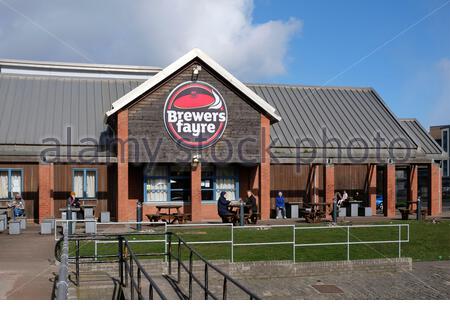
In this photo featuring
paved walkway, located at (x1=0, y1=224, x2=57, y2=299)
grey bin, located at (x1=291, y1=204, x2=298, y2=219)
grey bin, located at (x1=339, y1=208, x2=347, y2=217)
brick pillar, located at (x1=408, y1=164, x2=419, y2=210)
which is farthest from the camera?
brick pillar, located at (x1=408, y1=164, x2=419, y2=210)

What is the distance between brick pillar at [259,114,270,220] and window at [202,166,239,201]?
1763 mm

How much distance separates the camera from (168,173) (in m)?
28.0

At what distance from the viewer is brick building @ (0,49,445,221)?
26.4 meters

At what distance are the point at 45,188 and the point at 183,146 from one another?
643 cm

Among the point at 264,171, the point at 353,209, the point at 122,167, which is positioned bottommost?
the point at 353,209

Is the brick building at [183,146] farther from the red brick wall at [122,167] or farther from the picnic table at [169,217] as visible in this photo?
the picnic table at [169,217]

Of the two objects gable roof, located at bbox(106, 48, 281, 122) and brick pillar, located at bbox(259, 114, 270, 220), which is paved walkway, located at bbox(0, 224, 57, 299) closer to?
gable roof, located at bbox(106, 48, 281, 122)

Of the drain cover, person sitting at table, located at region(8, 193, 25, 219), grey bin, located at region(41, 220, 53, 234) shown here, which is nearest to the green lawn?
the drain cover

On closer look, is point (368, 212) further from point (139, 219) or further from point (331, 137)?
point (139, 219)

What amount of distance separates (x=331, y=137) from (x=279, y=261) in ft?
58.0

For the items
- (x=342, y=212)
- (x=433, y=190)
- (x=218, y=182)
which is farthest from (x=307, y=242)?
→ (x=433, y=190)

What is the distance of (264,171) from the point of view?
91.0 ft

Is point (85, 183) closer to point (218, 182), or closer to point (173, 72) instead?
point (218, 182)
